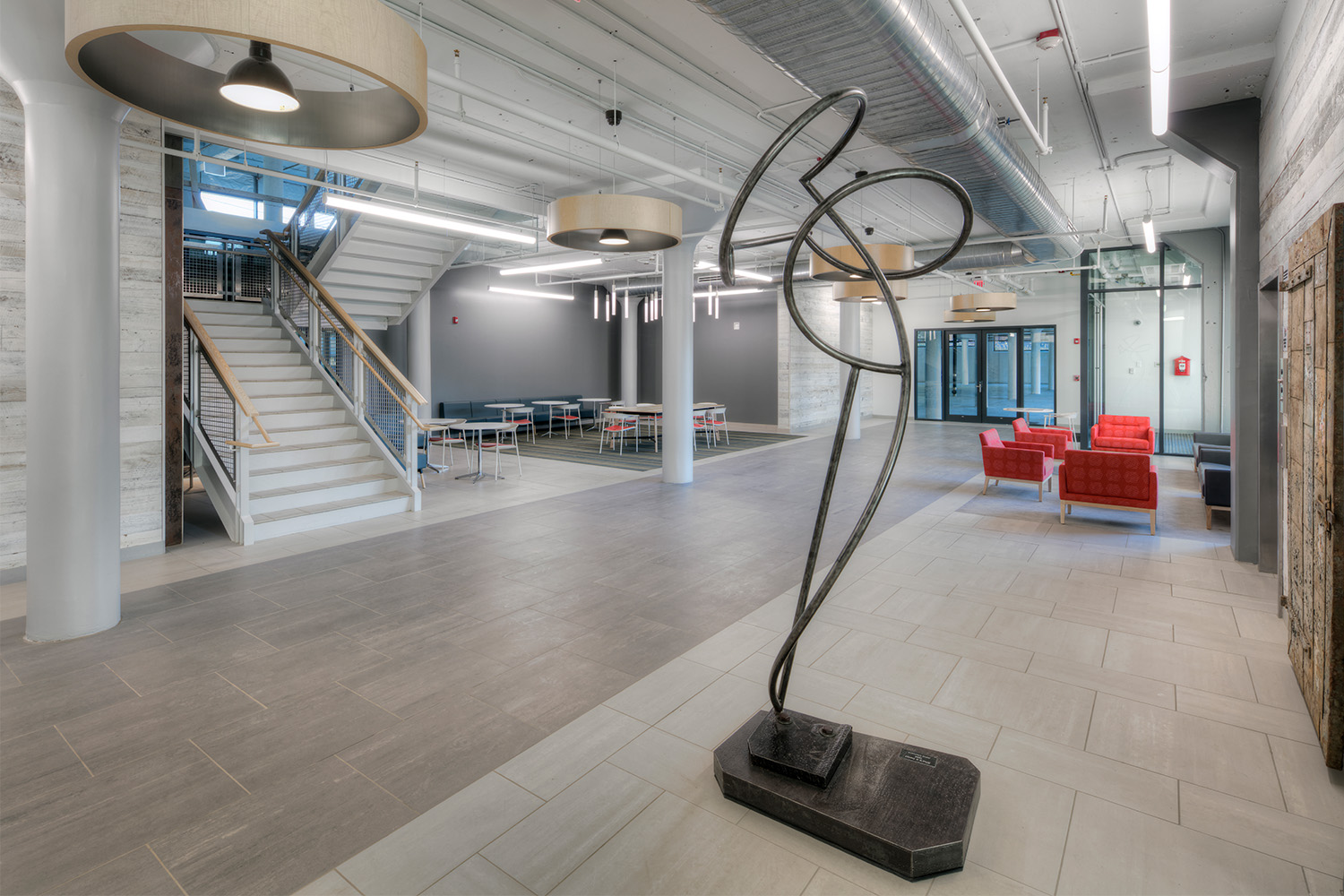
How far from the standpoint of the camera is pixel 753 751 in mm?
2475

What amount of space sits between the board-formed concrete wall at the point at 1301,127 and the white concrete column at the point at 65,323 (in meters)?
6.09

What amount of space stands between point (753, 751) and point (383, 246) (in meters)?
9.21

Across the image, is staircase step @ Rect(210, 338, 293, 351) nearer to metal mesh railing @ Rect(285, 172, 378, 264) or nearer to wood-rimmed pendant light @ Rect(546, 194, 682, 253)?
metal mesh railing @ Rect(285, 172, 378, 264)

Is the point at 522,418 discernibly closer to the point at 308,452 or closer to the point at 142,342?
the point at 308,452

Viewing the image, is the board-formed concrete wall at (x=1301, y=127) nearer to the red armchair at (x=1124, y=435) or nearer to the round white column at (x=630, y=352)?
the red armchair at (x=1124, y=435)

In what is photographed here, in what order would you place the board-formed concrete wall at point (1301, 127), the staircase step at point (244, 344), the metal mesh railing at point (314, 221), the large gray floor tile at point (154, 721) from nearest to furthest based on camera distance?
1. the large gray floor tile at point (154, 721)
2. the board-formed concrete wall at point (1301, 127)
3. the staircase step at point (244, 344)
4. the metal mesh railing at point (314, 221)

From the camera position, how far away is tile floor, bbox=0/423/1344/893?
6.96ft

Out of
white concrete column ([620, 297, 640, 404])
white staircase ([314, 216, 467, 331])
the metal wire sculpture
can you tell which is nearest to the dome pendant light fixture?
the metal wire sculpture

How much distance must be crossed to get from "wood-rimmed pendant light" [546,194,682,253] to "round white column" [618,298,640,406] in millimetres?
14072

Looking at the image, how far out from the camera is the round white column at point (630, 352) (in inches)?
736

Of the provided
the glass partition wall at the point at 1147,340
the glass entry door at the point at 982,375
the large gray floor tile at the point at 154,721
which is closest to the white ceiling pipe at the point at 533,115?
the large gray floor tile at the point at 154,721

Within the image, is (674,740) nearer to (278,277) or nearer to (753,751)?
(753,751)

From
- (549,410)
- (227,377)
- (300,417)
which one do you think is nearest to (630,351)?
(549,410)

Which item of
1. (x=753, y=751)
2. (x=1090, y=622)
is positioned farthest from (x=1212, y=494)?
(x=753, y=751)
